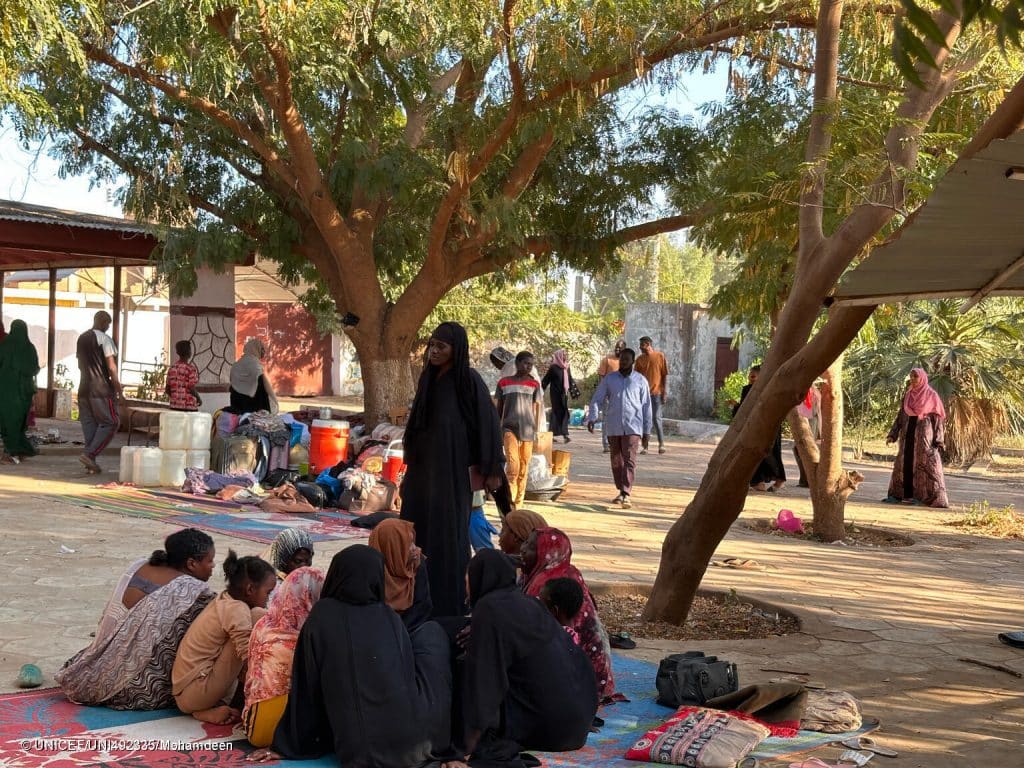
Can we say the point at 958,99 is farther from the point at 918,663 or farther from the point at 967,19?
the point at 967,19

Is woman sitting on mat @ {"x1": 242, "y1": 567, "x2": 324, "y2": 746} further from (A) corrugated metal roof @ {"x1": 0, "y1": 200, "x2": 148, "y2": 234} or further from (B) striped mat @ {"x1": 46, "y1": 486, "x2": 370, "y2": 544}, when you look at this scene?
(A) corrugated metal roof @ {"x1": 0, "y1": 200, "x2": 148, "y2": 234}

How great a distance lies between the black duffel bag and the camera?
5.00 metres

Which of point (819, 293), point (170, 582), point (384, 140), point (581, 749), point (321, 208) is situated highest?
point (384, 140)

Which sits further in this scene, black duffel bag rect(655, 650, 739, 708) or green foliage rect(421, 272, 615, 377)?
green foliage rect(421, 272, 615, 377)

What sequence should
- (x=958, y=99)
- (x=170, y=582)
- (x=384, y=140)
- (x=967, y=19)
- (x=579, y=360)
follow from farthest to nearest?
1. (x=579, y=360)
2. (x=384, y=140)
3. (x=958, y=99)
4. (x=170, y=582)
5. (x=967, y=19)

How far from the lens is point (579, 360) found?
2955cm

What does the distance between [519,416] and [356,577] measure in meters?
6.72

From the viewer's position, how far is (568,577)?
201 inches

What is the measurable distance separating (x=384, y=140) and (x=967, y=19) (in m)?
12.3

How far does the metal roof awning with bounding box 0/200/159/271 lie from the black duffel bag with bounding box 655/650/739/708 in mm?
11611

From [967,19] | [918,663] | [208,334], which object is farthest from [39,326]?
[967,19]

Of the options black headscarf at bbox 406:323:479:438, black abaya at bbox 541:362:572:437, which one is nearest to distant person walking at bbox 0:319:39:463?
black abaya at bbox 541:362:572:437

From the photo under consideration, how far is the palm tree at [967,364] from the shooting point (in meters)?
17.7

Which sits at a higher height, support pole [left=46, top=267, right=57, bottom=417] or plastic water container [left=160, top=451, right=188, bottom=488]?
support pole [left=46, top=267, right=57, bottom=417]
